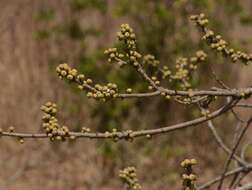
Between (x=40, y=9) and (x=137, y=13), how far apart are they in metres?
1.19

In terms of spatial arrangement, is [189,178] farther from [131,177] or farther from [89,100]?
[89,100]

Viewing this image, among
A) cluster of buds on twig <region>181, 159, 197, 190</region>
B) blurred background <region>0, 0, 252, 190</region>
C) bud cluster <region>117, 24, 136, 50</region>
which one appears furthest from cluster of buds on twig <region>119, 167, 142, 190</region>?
blurred background <region>0, 0, 252, 190</region>

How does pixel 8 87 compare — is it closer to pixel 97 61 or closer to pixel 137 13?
pixel 97 61

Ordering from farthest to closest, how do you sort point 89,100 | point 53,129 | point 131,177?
point 89,100
point 131,177
point 53,129

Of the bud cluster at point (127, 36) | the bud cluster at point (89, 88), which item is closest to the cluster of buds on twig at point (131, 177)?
the bud cluster at point (89, 88)

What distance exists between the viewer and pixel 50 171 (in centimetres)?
796

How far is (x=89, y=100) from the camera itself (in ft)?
26.5

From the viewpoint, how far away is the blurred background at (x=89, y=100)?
25.5 feet

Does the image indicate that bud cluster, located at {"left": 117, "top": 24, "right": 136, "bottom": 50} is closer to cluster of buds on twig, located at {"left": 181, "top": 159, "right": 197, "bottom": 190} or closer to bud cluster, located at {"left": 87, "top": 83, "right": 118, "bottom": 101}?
→ bud cluster, located at {"left": 87, "top": 83, "right": 118, "bottom": 101}

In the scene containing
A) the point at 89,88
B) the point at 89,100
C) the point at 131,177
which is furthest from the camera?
the point at 89,100

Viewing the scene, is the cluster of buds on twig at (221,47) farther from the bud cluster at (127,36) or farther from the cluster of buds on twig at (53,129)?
the cluster of buds on twig at (53,129)

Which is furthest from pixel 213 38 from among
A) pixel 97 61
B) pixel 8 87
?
pixel 8 87

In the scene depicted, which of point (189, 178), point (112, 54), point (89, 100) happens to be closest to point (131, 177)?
point (189, 178)

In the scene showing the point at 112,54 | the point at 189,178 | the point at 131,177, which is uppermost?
the point at 112,54
